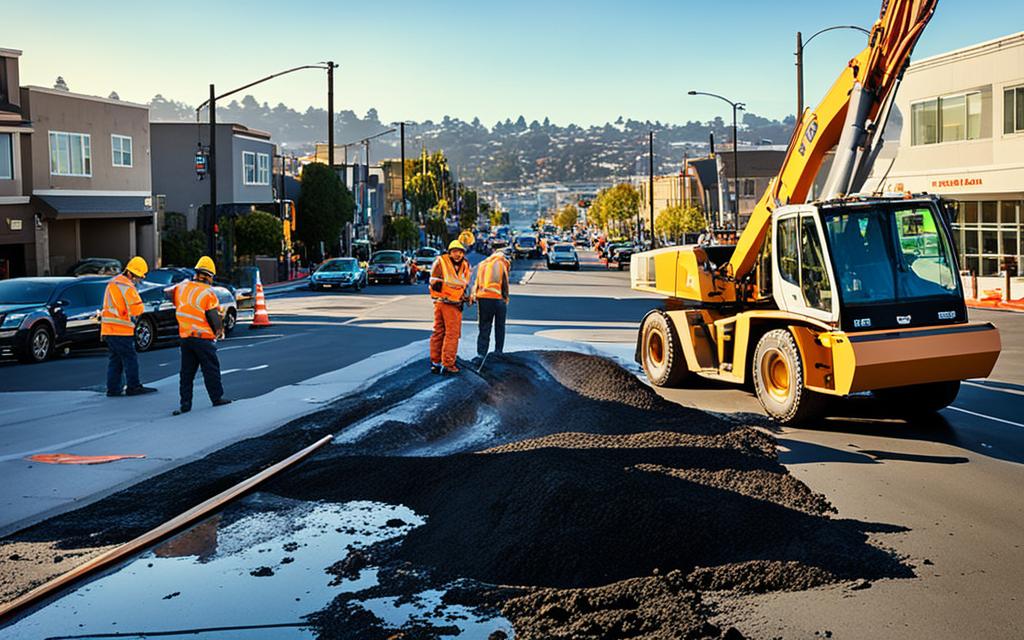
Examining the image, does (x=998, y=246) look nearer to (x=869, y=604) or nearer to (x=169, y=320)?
(x=169, y=320)

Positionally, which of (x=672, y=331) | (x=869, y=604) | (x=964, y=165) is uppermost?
(x=964, y=165)

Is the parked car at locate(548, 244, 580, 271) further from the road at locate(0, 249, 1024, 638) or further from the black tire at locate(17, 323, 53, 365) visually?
the black tire at locate(17, 323, 53, 365)

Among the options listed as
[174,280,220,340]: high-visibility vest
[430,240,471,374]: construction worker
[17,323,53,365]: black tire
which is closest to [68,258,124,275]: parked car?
[17,323,53,365]: black tire

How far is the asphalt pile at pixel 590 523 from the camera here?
6.81 meters

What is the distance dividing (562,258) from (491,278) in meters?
50.0

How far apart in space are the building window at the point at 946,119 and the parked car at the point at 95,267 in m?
31.8

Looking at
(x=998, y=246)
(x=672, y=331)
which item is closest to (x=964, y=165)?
(x=998, y=246)

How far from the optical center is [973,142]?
42.2m

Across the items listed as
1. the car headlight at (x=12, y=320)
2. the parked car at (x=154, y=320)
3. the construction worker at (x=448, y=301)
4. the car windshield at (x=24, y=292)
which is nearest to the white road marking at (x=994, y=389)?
the construction worker at (x=448, y=301)

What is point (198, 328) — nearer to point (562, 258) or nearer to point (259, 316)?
point (259, 316)

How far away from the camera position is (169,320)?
82.4ft

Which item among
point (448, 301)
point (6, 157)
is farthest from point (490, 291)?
point (6, 157)

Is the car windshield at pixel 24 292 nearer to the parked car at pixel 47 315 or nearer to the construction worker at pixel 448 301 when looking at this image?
the parked car at pixel 47 315

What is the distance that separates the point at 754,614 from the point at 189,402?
949cm
